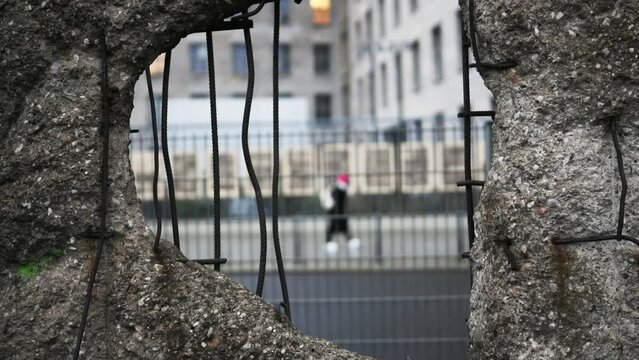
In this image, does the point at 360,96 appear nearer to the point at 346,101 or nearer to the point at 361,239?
the point at 346,101

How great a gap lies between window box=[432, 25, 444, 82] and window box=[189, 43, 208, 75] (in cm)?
1718

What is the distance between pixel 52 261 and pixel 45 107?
0.36 meters

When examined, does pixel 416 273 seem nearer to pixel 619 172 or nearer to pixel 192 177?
pixel 192 177

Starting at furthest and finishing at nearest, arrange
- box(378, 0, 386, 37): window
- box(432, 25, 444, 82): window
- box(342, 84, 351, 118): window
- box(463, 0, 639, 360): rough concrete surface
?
1. box(342, 84, 351, 118): window
2. box(378, 0, 386, 37): window
3. box(432, 25, 444, 82): window
4. box(463, 0, 639, 360): rough concrete surface

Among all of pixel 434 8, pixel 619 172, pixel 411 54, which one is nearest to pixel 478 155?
pixel 619 172

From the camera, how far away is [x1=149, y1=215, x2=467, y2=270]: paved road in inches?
414

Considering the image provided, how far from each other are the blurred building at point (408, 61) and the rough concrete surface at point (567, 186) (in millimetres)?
17863

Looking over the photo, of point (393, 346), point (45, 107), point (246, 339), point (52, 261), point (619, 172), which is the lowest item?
point (393, 346)

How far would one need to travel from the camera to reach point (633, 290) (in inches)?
92.5

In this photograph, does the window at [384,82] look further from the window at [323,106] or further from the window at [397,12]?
the window at [323,106]

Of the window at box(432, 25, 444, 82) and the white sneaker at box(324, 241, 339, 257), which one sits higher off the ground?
the window at box(432, 25, 444, 82)

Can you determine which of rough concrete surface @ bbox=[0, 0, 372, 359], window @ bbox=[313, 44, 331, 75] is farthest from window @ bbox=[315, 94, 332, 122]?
rough concrete surface @ bbox=[0, 0, 372, 359]

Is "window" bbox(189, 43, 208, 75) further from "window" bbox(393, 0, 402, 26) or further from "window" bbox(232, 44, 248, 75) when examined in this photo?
"window" bbox(393, 0, 402, 26)

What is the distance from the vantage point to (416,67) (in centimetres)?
3086
